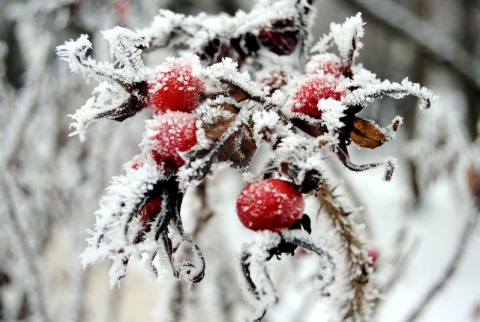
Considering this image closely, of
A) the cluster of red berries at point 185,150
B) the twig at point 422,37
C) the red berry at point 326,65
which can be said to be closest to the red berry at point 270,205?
the cluster of red berries at point 185,150

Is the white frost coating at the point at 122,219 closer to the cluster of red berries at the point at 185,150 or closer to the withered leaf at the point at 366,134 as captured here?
the cluster of red berries at the point at 185,150

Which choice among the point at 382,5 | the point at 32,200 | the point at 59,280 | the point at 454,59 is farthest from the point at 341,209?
the point at 454,59

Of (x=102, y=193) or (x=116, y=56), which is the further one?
(x=102, y=193)

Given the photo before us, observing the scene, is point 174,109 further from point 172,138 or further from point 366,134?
point 366,134

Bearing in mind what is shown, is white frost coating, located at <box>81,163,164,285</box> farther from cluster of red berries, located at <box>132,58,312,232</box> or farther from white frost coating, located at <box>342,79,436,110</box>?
white frost coating, located at <box>342,79,436,110</box>

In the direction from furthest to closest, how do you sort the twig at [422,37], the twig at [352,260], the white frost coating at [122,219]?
1. the twig at [422,37]
2. the twig at [352,260]
3. the white frost coating at [122,219]

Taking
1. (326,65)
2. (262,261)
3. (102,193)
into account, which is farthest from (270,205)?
(102,193)
